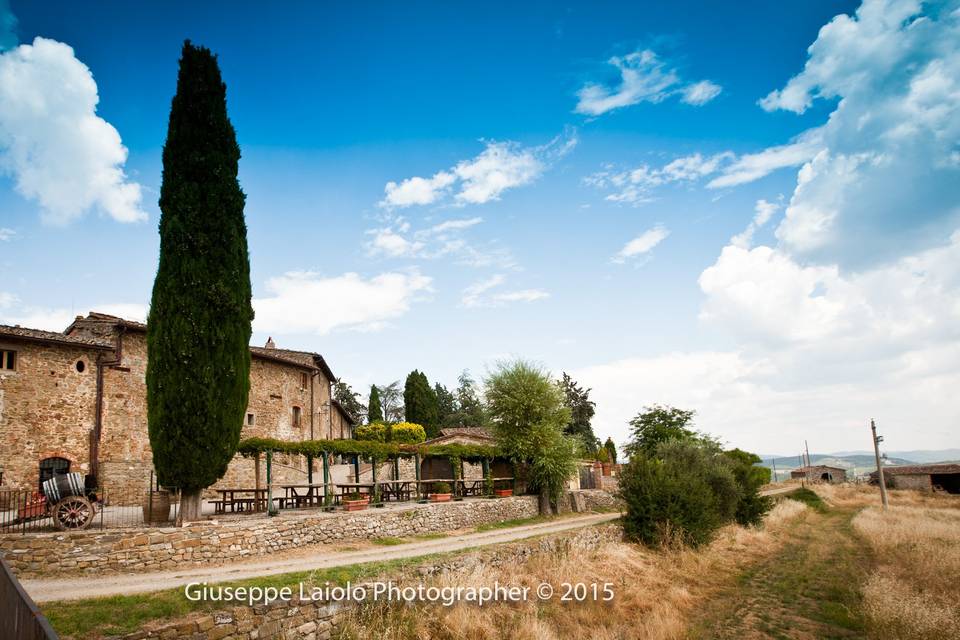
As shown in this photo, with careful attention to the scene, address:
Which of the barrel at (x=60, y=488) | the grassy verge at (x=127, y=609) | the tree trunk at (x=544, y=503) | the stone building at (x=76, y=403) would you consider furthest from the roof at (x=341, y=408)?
the grassy verge at (x=127, y=609)

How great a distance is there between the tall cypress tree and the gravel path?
9.51 ft

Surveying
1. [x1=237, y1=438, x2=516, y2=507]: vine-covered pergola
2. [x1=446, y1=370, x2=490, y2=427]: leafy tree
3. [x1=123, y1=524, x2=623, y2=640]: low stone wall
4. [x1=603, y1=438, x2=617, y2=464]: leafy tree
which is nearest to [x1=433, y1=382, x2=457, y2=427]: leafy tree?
[x1=446, y1=370, x2=490, y2=427]: leafy tree

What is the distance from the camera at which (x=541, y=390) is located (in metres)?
26.3

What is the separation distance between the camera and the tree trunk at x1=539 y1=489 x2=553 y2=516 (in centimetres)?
2606

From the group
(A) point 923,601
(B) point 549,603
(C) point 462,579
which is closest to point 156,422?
(C) point 462,579

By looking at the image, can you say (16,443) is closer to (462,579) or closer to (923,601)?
(462,579)

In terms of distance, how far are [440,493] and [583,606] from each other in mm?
12068

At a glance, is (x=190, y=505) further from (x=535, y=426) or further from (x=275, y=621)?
(x=535, y=426)

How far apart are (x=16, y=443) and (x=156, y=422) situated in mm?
9498

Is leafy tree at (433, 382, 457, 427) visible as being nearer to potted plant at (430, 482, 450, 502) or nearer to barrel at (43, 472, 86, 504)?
potted plant at (430, 482, 450, 502)

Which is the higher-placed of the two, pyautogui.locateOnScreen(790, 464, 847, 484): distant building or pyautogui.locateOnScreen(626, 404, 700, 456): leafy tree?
pyautogui.locateOnScreen(626, 404, 700, 456): leafy tree

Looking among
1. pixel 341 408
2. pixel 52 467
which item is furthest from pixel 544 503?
pixel 341 408

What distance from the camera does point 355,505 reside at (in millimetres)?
19312

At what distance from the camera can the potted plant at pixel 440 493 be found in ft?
76.4
